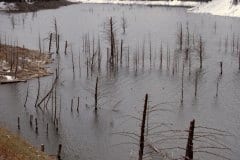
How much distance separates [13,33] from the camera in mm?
108500

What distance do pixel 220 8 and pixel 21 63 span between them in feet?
303

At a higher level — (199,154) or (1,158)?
(1,158)

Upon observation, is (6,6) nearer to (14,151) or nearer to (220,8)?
(220,8)

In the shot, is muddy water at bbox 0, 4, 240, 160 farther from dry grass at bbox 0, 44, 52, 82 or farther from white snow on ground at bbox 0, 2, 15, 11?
white snow on ground at bbox 0, 2, 15, 11

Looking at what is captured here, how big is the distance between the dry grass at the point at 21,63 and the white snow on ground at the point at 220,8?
76.2m

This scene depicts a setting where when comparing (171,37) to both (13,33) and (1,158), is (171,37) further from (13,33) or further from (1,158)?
(1,158)

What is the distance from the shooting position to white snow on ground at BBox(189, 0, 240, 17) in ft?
474

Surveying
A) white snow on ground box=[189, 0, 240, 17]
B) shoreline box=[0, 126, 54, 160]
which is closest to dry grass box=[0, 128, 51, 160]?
shoreline box=[0, 126, 54, 160]

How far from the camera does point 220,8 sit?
501 feet

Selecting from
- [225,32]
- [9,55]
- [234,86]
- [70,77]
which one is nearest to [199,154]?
[234,86]

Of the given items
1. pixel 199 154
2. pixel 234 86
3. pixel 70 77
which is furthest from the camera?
pixel 70 77

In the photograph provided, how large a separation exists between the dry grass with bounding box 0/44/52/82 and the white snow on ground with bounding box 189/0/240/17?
250ft

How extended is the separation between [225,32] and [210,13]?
46.4m

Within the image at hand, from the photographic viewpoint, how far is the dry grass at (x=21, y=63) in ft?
232
